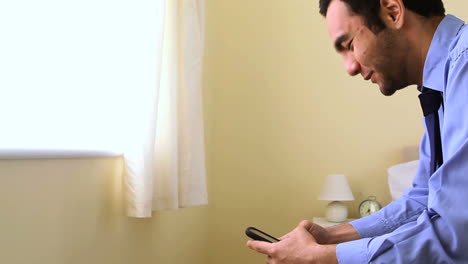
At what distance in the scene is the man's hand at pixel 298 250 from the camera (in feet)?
3.18

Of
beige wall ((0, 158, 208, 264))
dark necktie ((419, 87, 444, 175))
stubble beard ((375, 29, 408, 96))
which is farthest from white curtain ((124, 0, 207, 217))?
dark necktie ((419, 87, 444, 175))

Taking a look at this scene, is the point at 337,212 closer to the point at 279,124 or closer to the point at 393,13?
the point at 279,124

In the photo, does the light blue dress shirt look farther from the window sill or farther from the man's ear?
the window sill

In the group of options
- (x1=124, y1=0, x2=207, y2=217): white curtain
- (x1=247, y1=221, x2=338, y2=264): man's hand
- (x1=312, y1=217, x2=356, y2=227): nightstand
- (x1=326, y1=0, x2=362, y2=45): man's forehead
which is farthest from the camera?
(x1=312, y1=217, x2=356, y2=227): nightstand

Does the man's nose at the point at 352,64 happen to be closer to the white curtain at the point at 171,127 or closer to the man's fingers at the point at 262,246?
the man's fingers at the point at 262,246

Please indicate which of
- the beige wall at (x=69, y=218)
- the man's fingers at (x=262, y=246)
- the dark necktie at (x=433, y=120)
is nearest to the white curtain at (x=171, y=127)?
the beige wall at (x=69, y=218)

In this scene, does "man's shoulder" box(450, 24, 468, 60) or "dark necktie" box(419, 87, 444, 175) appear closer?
"man's shoulder" box(450, 24, 468, 60)

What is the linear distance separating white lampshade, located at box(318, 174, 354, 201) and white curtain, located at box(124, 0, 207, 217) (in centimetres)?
79

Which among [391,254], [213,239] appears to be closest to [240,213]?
[213,239]

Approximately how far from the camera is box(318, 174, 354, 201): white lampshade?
2.48 metres

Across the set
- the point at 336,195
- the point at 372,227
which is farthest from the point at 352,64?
the point at 336,195

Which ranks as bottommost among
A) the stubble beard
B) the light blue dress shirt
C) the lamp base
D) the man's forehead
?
the lamp base

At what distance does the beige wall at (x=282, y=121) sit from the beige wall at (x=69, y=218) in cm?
98

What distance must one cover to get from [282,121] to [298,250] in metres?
1.88
